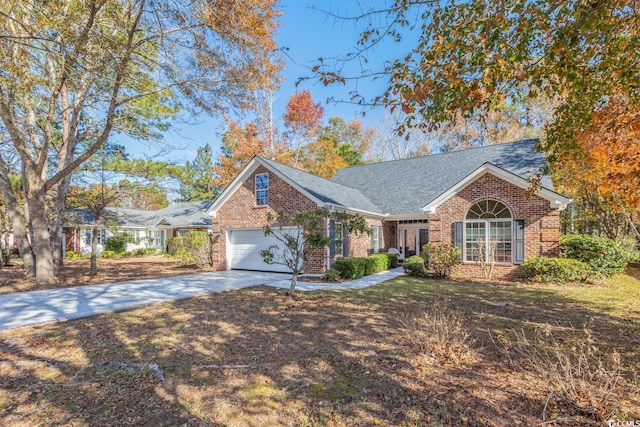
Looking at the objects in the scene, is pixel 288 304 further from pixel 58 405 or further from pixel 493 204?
pixel 493 204

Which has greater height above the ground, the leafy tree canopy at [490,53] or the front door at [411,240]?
the leafy tree canopy at [490,53]

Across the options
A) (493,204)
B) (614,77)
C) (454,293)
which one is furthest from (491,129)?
(614,77)

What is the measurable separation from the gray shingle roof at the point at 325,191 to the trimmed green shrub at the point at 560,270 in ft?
23.9

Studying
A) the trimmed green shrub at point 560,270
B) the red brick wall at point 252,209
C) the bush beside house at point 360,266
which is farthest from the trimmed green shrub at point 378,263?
the trimmed green shrub at point 560,270

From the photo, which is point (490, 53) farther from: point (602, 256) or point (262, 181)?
point (262, 181)

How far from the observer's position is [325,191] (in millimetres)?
15242

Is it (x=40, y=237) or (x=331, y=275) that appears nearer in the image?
(x=40, y=237)

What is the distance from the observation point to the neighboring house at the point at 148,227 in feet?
87.8

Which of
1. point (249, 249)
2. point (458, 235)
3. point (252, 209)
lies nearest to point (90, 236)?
point (249, 249)

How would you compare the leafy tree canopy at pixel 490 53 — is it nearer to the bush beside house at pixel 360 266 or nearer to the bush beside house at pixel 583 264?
the bush beside house at pixel 583 264

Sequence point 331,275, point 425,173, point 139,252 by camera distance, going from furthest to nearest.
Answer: point 139,252 → point 425,173 → point 331,275

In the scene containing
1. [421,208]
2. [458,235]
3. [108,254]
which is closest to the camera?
Answer: [458,235]

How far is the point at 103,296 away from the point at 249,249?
22.5 feet

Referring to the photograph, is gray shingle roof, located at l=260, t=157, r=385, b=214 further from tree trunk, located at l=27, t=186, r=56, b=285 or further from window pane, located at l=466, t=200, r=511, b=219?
tree trunk, located at l=27, t=186, r=56, b=285
